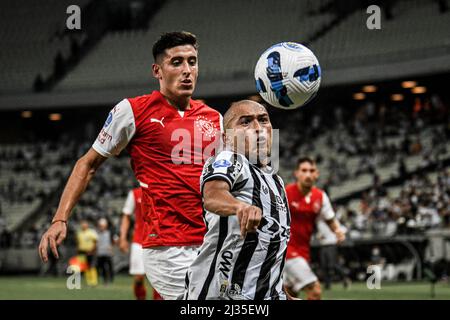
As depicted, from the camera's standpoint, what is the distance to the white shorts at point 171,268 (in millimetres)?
5824

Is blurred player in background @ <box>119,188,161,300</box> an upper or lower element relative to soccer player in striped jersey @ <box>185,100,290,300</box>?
lower

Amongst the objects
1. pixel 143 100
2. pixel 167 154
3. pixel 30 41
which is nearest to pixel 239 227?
pixel 167 154

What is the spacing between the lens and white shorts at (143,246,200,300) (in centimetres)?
582

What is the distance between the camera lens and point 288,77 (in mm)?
5965

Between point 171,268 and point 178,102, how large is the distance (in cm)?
126

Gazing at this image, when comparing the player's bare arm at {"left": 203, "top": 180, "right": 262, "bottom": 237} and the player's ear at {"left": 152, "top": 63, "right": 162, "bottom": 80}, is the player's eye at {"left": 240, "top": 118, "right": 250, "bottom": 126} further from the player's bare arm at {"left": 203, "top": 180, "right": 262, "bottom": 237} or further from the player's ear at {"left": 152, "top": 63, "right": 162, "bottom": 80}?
the player's ear at {"left": 152, "top": 63, "right": 162, "bottom": 80}

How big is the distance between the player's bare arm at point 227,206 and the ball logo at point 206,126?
1.85 m

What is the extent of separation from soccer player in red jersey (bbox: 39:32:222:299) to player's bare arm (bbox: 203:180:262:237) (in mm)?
1589

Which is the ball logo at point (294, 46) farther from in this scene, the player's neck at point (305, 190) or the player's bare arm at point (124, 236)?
the player's bare arm at point (124, 236)

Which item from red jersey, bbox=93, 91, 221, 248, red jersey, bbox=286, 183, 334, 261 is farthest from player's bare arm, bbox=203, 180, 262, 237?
red jersey, bbox=286, 183, 334, 261

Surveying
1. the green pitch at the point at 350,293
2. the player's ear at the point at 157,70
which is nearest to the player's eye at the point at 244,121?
the player's ear at the point at 157,70

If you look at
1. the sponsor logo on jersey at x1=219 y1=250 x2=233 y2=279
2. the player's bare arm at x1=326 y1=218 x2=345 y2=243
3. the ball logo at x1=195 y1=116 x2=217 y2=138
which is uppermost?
the ball logo at x1=195 y1=116 x2=217 y2=138

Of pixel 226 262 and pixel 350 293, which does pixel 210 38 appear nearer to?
pixel 350 293

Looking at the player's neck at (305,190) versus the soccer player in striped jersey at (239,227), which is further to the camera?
the player's neck at (305,190)
